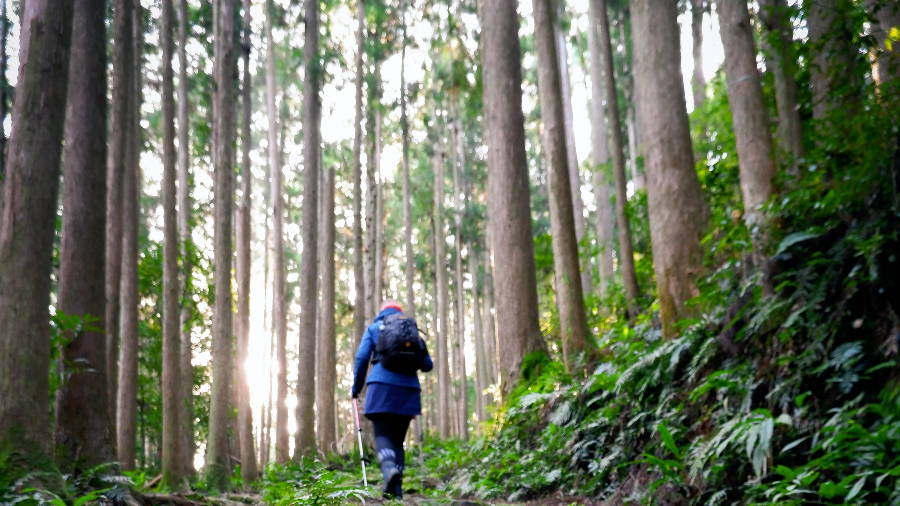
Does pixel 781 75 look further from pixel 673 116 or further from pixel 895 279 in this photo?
pixel 895 279

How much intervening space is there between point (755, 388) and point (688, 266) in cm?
208

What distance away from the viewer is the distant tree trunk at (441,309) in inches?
907

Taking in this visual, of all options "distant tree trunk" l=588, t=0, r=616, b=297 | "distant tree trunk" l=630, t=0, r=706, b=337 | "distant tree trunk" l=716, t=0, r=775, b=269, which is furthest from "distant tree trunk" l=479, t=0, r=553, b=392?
"distant tree trunk" l=588, t=0, r=616, b=297

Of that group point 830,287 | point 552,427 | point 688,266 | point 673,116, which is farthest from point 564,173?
point 830,287

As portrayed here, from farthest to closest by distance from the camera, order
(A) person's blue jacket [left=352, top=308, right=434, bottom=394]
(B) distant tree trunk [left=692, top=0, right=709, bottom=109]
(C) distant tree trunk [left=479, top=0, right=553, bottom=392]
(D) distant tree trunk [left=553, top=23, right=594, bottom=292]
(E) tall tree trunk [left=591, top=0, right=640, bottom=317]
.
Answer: (B) distant tree trunk [left=692, top=0, right=709, bottom=109] → (D) distant tree trunk [left=553, top=23, right=594, bottom=292] → (E) tall tree trunk [left=591, top=0, right=640, bottom=317] → (C) distant tree trunk [left=479, top=0, right=553, bottom=392] → (A) person's blue jacket [left=352, top=308, right=434, bottom=394]

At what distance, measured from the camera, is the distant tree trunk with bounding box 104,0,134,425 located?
8.20 meters

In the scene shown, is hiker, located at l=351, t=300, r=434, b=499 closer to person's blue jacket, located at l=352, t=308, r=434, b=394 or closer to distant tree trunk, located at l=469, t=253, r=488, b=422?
person's blue jacket, located at l=352, t=308, r=434, b=394

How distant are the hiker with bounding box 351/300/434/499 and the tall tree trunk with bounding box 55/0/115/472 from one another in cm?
209

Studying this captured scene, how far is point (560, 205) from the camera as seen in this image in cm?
854

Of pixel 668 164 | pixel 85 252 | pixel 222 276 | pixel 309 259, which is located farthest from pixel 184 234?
pixel 668 164

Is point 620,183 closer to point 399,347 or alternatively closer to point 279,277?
point 399,347

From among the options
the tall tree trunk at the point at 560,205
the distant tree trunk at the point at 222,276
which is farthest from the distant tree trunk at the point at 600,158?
the distant tree trunk at the point at 222,276

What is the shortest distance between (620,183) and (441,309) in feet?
49.5

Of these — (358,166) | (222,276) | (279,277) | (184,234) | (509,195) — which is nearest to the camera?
(509,195)
